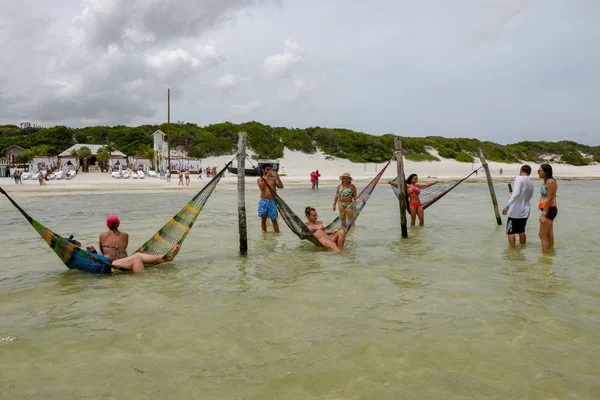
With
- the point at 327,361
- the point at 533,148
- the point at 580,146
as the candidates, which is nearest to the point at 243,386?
the point at 327,361

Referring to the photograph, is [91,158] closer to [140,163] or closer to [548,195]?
[140,163]

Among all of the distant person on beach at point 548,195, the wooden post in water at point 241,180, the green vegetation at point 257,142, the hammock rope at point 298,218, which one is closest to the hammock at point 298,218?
the hammock rope at point 298,218

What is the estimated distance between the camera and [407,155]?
151 feet

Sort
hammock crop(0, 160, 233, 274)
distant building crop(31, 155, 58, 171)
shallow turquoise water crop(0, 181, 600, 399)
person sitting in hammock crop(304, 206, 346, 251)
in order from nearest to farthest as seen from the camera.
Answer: shallow turquoise water crop(0, 181, 600, 399), hammock crop(0, 160, 233, 274), person sitting in hammock crop(304, 206, 346, 251), distant building crop(31, 155, 58, 171)

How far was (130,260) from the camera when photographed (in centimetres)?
547

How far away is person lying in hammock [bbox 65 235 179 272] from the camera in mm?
5244

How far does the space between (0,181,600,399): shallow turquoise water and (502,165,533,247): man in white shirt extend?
1.60 feet

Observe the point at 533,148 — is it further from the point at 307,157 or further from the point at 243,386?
the point at 243,386

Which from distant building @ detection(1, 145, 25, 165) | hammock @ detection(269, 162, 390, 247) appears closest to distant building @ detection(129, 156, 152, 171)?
distant building @ detection(1, 145, 25, 165)

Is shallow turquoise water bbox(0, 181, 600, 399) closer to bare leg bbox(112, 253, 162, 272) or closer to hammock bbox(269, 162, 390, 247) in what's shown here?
bare leg bbox(112, 253, 162, 272)

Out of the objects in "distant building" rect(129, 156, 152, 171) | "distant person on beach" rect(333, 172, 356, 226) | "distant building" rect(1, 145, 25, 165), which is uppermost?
"distant building" rect(1, 145, 25, 165)

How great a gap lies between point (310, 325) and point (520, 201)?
4.06m

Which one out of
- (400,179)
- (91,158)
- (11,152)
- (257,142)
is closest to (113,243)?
(400,179)

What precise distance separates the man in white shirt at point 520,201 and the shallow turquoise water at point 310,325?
49 centimetres
